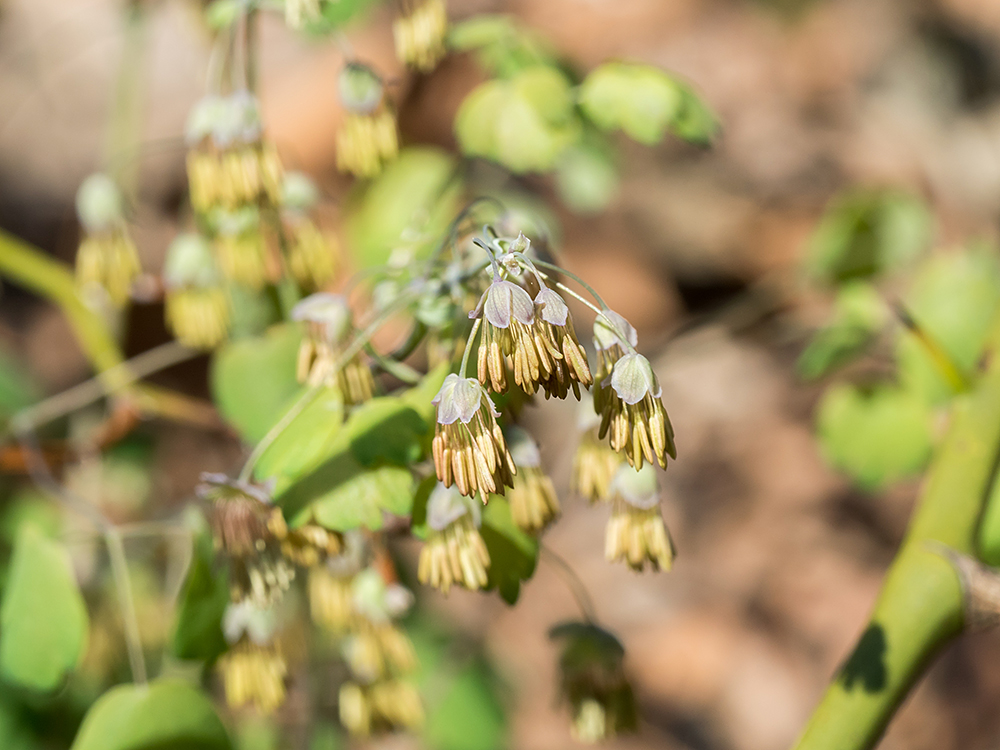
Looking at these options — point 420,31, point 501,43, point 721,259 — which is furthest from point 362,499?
point 721,259

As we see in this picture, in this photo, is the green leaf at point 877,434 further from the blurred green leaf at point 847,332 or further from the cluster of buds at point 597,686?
the cluster of buds at point 597,686

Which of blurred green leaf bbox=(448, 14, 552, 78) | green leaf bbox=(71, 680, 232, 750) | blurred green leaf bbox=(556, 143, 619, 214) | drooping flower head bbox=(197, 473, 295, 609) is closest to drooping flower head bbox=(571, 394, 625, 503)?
drooping flower head bbox=(197, 473, 295, 609)

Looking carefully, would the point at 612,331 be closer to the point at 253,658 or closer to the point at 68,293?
the point at 253,658

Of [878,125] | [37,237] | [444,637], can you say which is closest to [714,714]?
[444,637]

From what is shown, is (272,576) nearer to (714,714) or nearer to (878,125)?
(714,714)

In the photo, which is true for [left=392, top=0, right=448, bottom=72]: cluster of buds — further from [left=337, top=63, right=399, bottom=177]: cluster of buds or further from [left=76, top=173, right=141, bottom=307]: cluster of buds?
[left=76, top=173, right=141, bottom=307]: cluster of buds

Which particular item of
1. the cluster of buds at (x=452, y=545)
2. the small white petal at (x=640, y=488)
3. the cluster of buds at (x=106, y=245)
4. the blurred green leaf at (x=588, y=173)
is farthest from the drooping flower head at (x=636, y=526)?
the blurred green leaf at (x=588, y=173)
